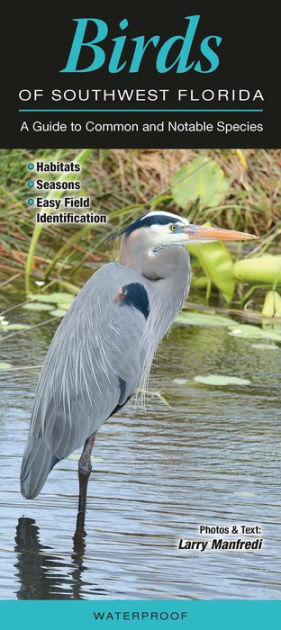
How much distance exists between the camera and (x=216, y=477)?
3924mm

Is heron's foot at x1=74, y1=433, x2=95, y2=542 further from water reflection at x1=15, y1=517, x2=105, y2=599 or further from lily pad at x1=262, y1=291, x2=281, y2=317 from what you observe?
lily pad at x1=262, y1=291, x2=281, y2=317

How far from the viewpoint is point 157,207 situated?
21.4ft

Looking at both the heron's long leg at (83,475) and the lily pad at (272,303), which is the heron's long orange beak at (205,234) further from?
the lily pad at (272,303)

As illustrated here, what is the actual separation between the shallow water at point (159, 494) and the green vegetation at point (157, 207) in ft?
2.06

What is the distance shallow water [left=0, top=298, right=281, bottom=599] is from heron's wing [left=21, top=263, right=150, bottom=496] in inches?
9.6

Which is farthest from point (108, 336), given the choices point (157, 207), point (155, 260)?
point (157, 207)

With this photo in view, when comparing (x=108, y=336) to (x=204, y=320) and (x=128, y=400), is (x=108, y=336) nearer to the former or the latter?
(x=128, y=400)

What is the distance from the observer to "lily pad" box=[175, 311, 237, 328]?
5418 mm

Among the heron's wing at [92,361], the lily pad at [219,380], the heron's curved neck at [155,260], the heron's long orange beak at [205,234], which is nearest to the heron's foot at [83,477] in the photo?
the heron's wing at [92,361]

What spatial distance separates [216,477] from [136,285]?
684 millimetres

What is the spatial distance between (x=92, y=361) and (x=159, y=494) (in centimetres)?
45

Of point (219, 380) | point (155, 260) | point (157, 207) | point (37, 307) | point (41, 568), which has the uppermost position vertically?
point (157, 207)

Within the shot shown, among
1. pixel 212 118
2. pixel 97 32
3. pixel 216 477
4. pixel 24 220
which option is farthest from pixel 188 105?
pixel 24 220

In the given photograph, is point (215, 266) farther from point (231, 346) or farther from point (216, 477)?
point (216, 477)
